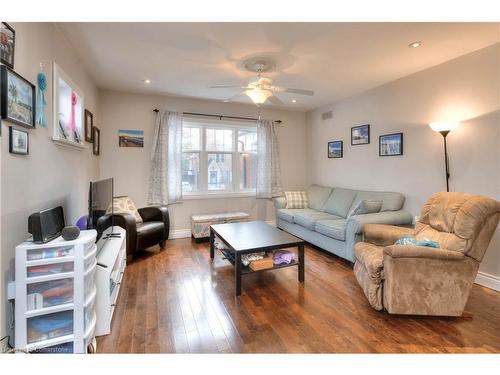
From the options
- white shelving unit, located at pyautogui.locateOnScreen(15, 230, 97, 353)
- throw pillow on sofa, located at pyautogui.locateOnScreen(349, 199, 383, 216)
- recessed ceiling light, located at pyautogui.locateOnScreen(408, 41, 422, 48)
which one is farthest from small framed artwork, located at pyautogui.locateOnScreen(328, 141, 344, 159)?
white shelving unit, located at pyautogui.locateOnScreen(15, 230, 97, 353)

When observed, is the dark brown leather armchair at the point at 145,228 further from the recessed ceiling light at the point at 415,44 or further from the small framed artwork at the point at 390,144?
the recessed ceiling light at the point at 415,44

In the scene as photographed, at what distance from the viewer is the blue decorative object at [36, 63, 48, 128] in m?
1.77

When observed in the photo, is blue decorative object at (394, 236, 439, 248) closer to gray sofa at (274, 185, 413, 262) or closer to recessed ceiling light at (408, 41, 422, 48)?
gray sofa at (274, 185, 413, 262)

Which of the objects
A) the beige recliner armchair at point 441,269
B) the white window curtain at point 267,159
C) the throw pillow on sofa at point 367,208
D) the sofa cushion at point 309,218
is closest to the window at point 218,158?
the white window curtain at point 267,159

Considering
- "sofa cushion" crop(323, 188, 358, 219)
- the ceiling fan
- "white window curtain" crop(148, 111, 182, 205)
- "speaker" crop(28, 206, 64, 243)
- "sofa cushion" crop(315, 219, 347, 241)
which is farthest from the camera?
"white window curtain" crop(148, 111, 182, 205)

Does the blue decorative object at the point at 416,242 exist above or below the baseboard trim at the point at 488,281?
above

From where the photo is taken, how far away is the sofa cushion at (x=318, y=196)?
Result: 14.4ft

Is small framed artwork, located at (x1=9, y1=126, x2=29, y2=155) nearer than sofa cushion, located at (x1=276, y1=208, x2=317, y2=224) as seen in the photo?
Yes

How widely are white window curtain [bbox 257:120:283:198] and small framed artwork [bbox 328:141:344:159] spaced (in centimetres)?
103

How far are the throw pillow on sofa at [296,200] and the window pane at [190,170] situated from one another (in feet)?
5.72

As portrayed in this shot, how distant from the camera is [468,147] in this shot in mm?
2678

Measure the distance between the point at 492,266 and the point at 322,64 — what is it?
2869mm

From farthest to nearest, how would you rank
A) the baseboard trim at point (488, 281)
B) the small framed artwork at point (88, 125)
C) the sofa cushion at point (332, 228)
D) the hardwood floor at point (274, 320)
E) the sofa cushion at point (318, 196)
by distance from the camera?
1. the sofa cushion at point (318, 196)
2. the sofa cushion at point (332, 228)
3. the small framed artwork at point (88, 125)
4. the baseboard trim at point (488, 281)
5. the hardwood floor at point (274, 320)
